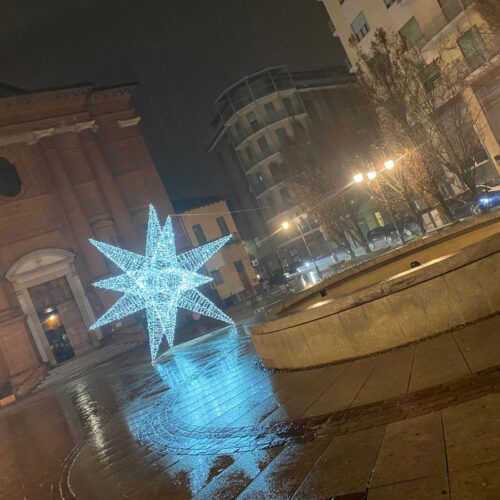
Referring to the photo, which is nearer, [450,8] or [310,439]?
[310,439]

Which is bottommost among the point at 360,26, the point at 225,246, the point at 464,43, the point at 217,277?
the point at 217,277

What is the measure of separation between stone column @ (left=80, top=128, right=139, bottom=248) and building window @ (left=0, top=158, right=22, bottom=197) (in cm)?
515

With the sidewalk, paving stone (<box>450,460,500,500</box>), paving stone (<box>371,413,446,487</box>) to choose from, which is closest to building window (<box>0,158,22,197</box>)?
the sidewalk

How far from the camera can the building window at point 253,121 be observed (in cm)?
5797

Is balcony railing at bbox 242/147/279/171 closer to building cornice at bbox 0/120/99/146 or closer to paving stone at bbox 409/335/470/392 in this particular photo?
building cornice at bbox 0/120/99/146

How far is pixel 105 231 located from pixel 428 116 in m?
23.1

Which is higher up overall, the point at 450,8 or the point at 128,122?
the point at 128,122

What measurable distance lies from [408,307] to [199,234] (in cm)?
4287

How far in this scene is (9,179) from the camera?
32344 millimetres

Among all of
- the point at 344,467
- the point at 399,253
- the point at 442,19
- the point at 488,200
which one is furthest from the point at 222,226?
the point at 344,467

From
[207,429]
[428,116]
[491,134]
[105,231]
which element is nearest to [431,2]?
[491,134]

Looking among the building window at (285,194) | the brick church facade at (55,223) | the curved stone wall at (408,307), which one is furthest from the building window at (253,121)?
the curved stone wall at (408,307)

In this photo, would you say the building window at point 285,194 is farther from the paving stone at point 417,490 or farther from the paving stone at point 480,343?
the paving stone at point 417,490

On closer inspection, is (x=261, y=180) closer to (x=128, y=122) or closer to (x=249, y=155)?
(x=249, y=155)
